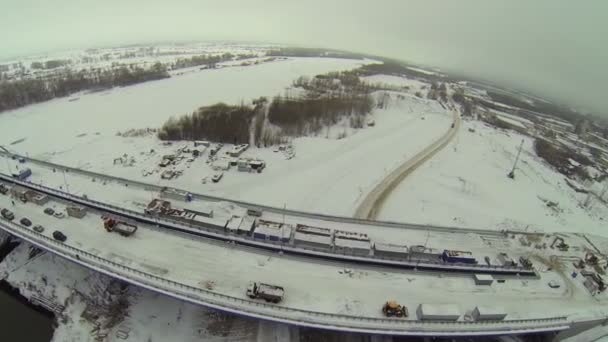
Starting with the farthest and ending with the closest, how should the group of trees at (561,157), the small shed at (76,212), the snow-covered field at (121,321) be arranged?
the group of trees at (561,157) → the small shed at (76,212) → the snow-covered field at (121,321)

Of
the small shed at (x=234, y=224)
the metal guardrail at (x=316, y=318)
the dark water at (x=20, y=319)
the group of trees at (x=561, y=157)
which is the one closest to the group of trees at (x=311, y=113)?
the small shed at (x=234, y=224)

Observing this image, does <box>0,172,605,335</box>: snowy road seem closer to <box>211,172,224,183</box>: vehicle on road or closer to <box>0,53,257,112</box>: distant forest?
<box>211,172,224,183</box>: vehicle on road

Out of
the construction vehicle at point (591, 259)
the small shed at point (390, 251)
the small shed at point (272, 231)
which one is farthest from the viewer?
the construction vehicle at point (591, 259)

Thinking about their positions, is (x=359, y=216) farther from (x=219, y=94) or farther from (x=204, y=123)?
(x=219, y=94)

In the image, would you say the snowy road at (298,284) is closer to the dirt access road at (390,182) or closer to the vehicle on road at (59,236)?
the vehicle on road at (59,236)

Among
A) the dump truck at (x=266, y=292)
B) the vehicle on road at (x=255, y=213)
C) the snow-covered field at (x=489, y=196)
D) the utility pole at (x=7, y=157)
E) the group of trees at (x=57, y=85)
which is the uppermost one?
the group of trees at (x=57, y=85)

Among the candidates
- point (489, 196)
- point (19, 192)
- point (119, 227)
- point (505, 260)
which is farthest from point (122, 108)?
point (505, 260)

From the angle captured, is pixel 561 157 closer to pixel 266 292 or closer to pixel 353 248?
pixel 353 248

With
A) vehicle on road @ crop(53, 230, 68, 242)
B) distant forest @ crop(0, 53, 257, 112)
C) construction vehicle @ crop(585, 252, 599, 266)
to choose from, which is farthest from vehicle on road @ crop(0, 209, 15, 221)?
distant forest @ crop(0, 53, 257, 112)
